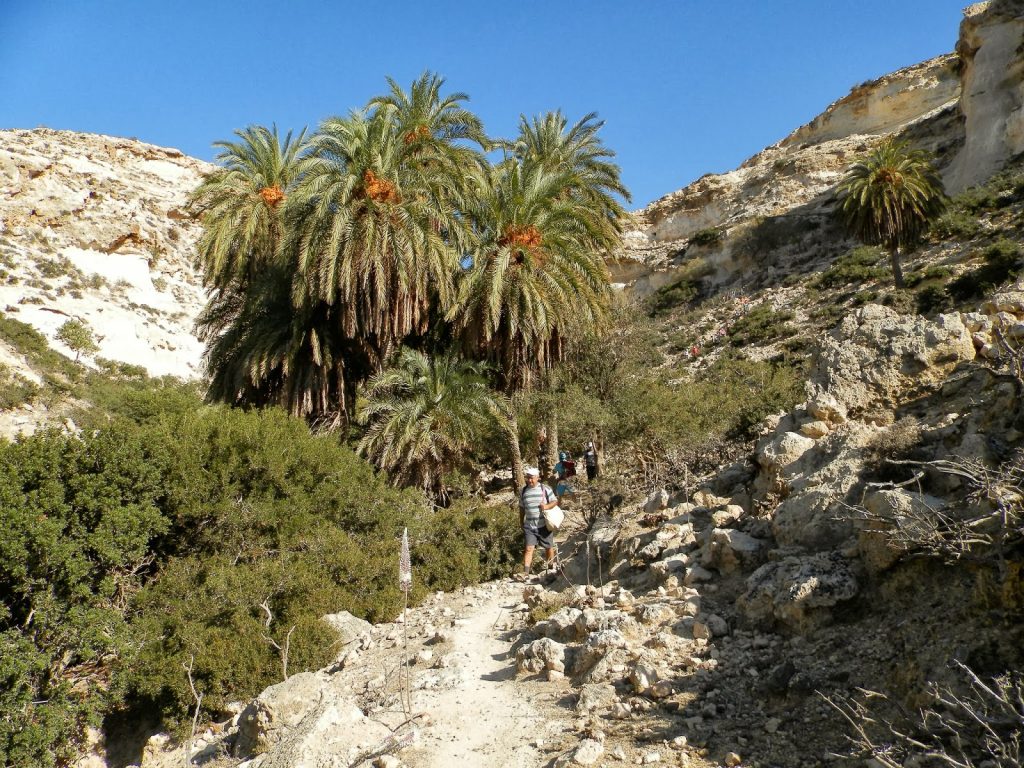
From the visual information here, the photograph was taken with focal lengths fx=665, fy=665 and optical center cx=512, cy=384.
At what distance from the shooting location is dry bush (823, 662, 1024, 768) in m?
2.88

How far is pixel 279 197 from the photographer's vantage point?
18.5 m

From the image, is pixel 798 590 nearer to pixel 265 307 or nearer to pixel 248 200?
pixel 265 307

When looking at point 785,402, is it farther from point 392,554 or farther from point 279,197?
point 279,197

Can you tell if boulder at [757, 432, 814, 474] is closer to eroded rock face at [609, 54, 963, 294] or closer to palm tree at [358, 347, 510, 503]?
palm tree at [358, 347, 510, 503]

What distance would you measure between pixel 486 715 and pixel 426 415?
945cm

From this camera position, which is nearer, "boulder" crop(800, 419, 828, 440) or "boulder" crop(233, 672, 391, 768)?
"boulder" crop(233, 672, 391, 768)

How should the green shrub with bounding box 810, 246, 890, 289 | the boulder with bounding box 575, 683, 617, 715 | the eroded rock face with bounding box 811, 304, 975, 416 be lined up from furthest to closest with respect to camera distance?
the green shrub with bounding box 810, 246, 890, 289 → the eroded rock face with bounding box 811, 304, 975, 416 → the boulder with bounding box 575, 683, 617, 715

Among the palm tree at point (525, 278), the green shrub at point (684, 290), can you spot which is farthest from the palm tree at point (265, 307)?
the green shrub at point (684, 290)

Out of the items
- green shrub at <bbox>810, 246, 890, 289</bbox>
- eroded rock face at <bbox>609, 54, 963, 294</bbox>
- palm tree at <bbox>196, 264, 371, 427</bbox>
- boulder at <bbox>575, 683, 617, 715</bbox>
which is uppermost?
eroded rock face at <bbox>609, 54, 963, 294</bbox>

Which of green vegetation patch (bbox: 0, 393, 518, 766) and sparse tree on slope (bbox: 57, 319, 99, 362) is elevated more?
sparse tree on slope (bbox: 57, 319, 99, 362)

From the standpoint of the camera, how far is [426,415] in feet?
46.8

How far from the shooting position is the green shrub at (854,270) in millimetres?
29484

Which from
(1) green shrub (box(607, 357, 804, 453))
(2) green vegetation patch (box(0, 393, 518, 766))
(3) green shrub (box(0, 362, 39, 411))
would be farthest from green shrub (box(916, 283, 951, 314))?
(3) green shrub (box(0, 362, 39, 411))

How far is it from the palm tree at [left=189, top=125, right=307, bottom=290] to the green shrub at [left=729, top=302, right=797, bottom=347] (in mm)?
19495
